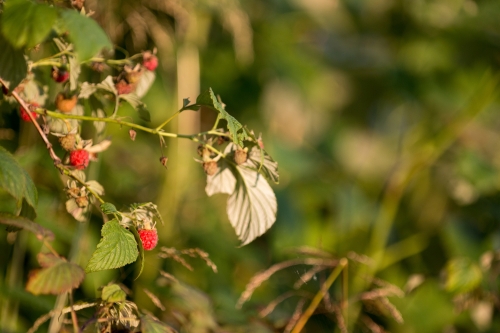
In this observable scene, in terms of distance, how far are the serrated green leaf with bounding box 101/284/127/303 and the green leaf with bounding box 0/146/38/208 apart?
110mm

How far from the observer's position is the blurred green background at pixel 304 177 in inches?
41.6

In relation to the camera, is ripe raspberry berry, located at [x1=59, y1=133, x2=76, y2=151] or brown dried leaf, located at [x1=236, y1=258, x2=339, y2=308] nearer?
ripe raspberry berry, located at [x1=59, y1=133, x2=76, y2=151]

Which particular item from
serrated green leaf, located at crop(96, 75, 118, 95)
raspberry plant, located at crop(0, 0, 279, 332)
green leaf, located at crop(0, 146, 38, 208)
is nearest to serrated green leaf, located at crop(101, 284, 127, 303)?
raspberry plant, located at crop(0, 0, 279, 332)

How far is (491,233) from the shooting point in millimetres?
1413

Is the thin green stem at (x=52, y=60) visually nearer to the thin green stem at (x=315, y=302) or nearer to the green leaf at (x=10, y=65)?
the green leaf at (x=10, y=65)

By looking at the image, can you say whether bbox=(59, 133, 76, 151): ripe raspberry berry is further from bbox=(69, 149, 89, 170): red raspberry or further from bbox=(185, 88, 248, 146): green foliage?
bbox=(185, 88, 248, 146): green foliage

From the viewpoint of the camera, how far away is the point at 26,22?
1.44ft

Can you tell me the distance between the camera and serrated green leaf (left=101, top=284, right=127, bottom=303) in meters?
0.52

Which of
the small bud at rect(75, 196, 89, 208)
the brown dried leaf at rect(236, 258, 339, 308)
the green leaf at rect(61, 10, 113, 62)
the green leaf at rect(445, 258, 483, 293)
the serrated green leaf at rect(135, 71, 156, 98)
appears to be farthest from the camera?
the green leaf at rect(445, 258, 483, 293)

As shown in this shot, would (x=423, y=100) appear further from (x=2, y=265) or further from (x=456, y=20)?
(x=2, y=265)

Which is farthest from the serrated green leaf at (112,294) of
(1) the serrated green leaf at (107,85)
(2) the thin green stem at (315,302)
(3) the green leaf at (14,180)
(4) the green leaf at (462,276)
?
(4) the green leaf at (462,276)

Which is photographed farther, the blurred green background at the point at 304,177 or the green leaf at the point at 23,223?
the blurred green background at the point at 304,177

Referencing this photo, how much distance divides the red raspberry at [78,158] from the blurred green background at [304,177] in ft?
0.96

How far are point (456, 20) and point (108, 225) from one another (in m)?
1.74
